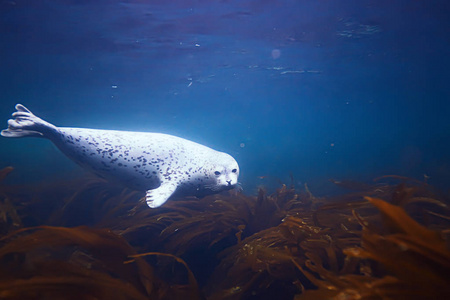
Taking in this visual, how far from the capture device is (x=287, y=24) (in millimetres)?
11766

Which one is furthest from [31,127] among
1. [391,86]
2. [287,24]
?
[391,86]

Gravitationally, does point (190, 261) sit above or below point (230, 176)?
below

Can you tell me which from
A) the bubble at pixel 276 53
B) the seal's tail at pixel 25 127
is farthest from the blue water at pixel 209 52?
the seal's tail at pixel 25 127

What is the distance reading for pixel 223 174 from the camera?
4012mm

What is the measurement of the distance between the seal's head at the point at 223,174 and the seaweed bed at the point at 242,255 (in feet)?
1.49

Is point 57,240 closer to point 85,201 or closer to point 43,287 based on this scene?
point 43,287

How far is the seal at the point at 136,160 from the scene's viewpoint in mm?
3938

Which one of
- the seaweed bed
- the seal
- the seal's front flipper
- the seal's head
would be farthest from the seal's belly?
the seaweed bed

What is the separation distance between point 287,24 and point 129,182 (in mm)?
11017

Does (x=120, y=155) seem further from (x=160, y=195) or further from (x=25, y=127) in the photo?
(x=25, y=127)

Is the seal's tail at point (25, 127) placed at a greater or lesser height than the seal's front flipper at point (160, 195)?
greater

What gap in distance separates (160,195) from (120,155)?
3.21ft

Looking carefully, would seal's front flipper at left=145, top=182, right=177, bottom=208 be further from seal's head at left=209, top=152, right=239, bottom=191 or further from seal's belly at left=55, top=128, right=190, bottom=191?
seal's head at left=209, top=152, right=239, bottom=191

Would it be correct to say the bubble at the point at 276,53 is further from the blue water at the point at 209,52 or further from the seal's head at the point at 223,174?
the seal's head at the point at 223,174
